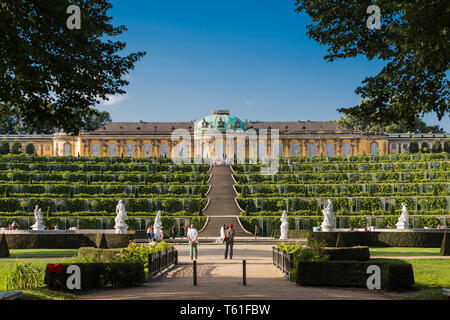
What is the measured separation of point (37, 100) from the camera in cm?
1183

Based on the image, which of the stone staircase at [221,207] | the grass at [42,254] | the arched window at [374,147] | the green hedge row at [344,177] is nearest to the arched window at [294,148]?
the arched window at [374,147]

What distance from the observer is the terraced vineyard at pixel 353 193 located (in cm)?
3647

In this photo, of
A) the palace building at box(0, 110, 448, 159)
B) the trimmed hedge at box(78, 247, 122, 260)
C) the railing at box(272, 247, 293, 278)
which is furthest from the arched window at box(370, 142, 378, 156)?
the trimmed hedge at box(78, 247, 122, 260)

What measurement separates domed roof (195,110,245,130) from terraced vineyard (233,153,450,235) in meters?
37.5

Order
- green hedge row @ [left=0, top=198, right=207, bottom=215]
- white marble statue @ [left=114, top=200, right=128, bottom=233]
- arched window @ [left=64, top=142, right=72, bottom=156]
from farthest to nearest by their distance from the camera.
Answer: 1. arched window @ [left=64, top=142, right=72, bottom=156]
2. green hedge row @ [left=0, top=198, right=207, bottom=215]
3. white marble statue @ [left=114, top=200, right=128, bottom=233]

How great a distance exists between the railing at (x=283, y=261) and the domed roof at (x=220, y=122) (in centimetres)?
7721

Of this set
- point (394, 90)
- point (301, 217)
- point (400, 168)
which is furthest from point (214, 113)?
point (394, 90)

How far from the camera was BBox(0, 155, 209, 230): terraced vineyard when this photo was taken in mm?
36688

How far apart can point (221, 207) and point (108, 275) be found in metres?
30.5

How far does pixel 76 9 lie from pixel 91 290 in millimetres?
5567

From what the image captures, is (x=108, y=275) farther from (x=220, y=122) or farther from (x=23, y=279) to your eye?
(x=220, y=122)

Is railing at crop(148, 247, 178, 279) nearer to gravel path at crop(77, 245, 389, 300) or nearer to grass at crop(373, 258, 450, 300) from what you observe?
gravel path at crop(77, 245, 389, 300)

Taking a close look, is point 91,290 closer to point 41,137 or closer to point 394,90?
point 394,90

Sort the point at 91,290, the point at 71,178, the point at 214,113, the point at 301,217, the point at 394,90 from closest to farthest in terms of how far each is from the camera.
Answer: the point at 91,290 < the point at 394,90 < the point at 301,217 < the point at 71,178 < the point at 214,113
